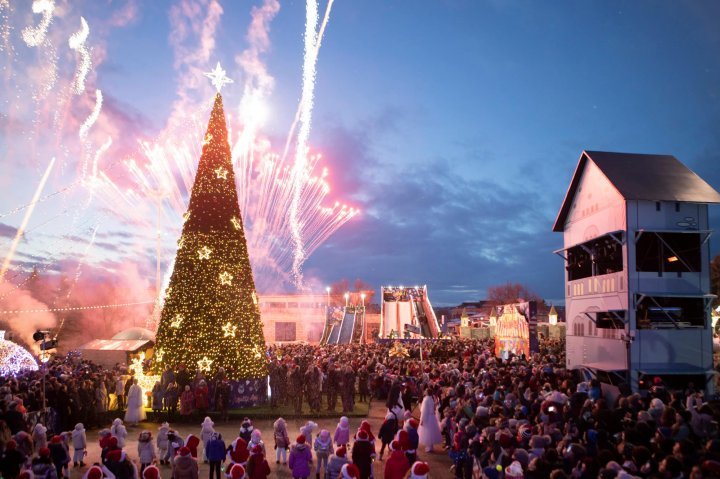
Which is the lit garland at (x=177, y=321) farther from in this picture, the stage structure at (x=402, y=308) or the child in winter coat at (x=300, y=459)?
the stage structure at (x=402, y=308)

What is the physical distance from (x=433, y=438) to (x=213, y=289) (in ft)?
31.2

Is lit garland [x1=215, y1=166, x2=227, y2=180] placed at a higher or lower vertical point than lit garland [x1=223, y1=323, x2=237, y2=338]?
higher

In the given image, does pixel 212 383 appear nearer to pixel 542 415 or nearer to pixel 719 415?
pixel 542 415

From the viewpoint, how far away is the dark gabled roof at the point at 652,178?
22.7 m

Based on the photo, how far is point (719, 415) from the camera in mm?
14227

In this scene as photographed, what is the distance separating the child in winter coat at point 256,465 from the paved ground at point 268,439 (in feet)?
9.83

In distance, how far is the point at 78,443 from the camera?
14.1 meters

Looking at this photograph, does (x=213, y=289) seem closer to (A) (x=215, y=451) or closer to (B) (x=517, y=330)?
(A) (x=215, y=451)

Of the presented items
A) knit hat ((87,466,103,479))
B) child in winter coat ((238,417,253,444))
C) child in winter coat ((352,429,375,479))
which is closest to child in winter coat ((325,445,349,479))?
child in winter coat ((352,429,375,479))

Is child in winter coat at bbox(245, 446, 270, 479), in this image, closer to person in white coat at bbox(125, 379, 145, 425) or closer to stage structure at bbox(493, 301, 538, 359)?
person in white coat at bbox(125, 379, 145, 425)

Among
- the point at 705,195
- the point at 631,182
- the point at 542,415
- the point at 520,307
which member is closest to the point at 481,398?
the point at 542,415

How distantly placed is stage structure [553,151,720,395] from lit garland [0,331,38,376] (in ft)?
81.9

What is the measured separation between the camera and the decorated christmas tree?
2028 cm

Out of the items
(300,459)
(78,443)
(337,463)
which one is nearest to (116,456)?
(300,459)
